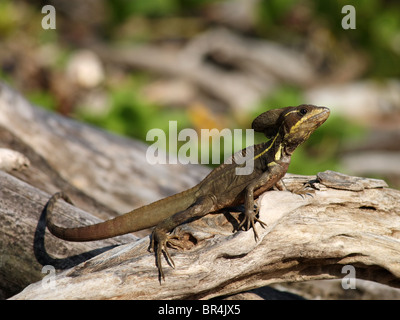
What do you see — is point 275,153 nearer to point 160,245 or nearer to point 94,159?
point 160,245

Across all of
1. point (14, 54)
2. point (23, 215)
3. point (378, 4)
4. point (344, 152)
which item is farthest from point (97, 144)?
point (378, 4)

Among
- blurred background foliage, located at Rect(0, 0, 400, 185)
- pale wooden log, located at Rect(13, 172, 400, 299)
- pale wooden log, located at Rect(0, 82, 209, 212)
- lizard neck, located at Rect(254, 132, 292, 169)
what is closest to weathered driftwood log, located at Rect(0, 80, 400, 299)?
pale wooden log, located at Rect(13, 172, 400, 299)

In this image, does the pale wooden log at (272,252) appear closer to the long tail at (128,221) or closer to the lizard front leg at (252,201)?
the lizard front leg at (252,201)

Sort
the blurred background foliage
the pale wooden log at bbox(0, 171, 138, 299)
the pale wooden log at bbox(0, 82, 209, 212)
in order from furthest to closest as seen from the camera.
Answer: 1. the blurred background foliage
2. the pale wooden log at bbox(0, 82, 209, 212)
3. the pale wooden log at bbox(0, 171, 138, 299)

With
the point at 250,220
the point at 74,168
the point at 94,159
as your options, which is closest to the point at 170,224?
the point at 250,220

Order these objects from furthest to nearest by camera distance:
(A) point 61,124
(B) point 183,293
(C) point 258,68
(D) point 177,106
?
(C) point 258,68, (D) point 177,106, (A) point 61,124, (B) point 183,293

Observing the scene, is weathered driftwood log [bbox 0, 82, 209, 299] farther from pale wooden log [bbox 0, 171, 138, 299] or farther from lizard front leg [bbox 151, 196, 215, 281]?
lizard front leg [bbox 151, 196, 215, 281]

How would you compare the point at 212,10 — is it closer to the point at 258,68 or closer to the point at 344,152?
the point at 258,68
